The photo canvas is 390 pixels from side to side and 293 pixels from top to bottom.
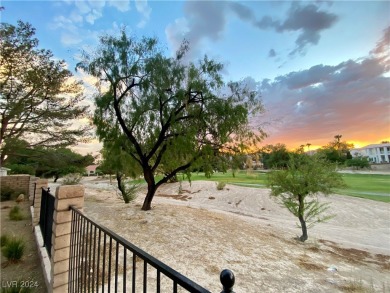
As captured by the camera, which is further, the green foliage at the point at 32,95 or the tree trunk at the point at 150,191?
the green foliage at the point at 32,95

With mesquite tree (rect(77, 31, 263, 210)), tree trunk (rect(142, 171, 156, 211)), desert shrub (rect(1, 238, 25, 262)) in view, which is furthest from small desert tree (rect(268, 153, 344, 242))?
desert shrub (rect(1, 238, 25, 262))

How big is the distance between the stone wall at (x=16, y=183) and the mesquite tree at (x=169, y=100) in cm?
996

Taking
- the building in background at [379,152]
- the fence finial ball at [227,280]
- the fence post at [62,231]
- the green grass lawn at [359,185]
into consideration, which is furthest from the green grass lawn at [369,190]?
the building in background at [379,152]

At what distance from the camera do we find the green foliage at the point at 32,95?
1164 cm

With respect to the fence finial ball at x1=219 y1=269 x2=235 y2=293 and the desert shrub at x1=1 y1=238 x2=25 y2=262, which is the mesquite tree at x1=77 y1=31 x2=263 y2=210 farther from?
the fence finial ball at x1=219 y1=269 x2=235 y2=293

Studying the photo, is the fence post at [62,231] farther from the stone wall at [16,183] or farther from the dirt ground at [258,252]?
the stone wall at [16,183]

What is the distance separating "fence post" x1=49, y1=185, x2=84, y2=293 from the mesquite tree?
5.64 m

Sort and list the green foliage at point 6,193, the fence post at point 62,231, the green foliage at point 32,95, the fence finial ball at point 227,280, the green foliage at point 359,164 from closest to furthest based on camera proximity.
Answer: the fence finial ball at point 227,280, the fence post at point 62,231, the green foliage at point 32,95, the green foliage at point 6,193, the green foliage at point 359,164

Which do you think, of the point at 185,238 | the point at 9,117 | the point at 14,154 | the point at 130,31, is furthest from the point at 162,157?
the point at 14,154

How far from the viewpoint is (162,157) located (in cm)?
1042

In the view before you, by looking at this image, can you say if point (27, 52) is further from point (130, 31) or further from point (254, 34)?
point (254, 34)

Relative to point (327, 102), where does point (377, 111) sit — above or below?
below

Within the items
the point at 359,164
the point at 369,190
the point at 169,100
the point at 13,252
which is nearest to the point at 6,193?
the point at 13,252

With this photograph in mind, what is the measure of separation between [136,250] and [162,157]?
353 inches
